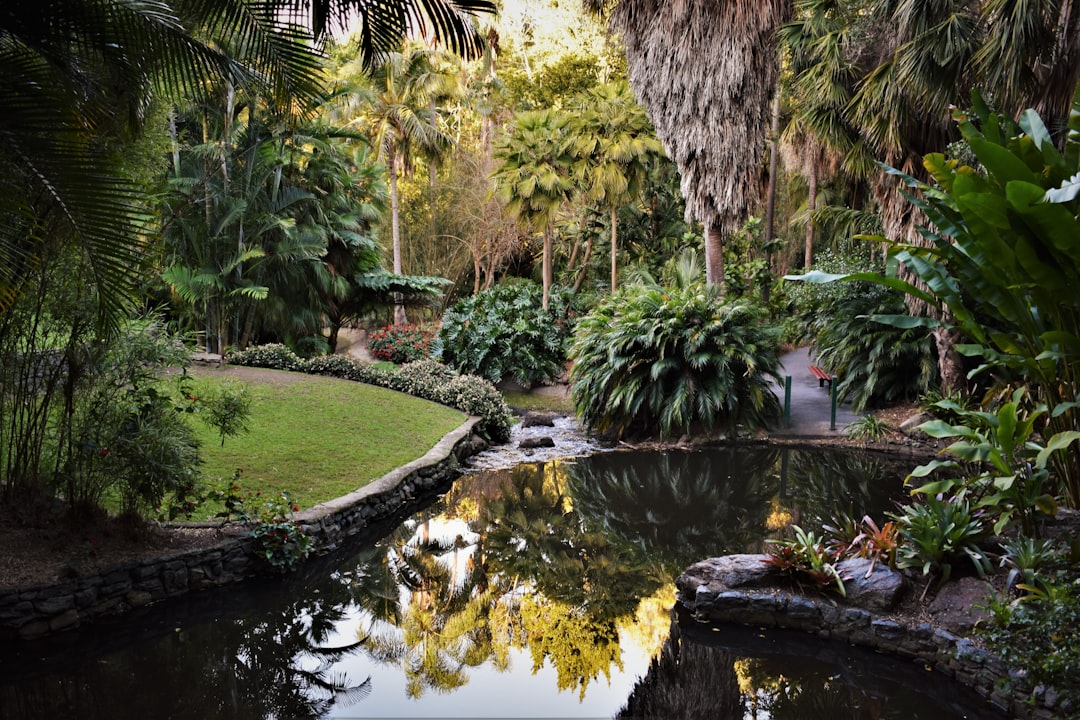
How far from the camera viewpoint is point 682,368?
14867 millimetres

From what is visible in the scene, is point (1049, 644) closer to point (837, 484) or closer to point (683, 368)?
point (837, 484)

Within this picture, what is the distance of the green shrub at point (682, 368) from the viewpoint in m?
14.6

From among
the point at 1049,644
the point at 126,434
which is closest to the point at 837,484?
the point at 1049,644

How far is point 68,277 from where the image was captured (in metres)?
6.82

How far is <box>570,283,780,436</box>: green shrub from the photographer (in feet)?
47.8

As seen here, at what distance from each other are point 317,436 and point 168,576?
5.14 m

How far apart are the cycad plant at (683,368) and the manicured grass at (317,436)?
2.91 metres

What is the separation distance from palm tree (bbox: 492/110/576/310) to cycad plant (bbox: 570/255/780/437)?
6.33 m

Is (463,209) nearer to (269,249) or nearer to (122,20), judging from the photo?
(269,249)

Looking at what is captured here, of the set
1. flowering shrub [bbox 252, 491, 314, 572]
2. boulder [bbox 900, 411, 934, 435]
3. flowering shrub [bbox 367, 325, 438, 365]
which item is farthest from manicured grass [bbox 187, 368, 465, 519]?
boulder [bbox 900, 411, 934, 435]

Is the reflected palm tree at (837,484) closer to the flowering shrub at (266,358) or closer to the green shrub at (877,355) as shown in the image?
the green shrub at (877,355)

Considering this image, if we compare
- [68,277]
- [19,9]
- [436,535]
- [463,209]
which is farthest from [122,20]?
[463,209]

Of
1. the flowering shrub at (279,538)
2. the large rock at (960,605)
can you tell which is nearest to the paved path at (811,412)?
the large rock at (960,605)

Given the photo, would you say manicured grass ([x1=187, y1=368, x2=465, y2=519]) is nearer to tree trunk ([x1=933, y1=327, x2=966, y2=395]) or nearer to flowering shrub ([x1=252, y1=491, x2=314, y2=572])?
flowering shrub ([x1=252, y1=491, x2=314, y2=572])
